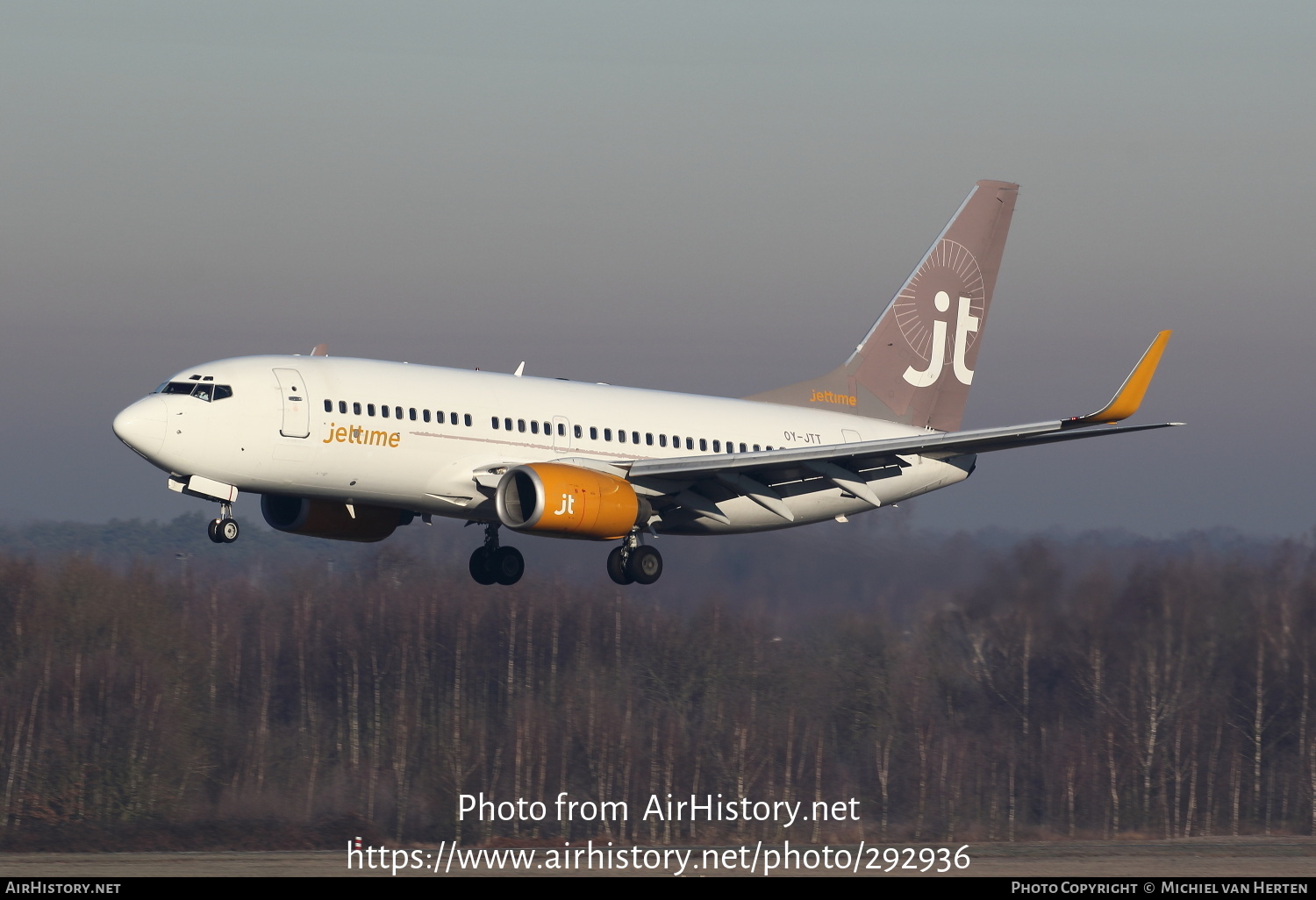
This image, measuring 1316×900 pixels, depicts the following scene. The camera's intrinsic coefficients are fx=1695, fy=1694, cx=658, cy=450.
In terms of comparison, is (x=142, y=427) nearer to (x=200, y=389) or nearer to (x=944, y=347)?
(x=200, y=389)

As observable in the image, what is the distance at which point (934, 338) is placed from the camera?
4719 centimetres

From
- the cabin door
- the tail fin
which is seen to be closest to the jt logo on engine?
the tail fin

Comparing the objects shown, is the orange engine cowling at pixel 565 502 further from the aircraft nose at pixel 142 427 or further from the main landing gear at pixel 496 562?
the aircraft nose at pixel 142 427

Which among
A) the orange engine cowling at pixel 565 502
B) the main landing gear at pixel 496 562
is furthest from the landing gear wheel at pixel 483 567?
the orange engine cowling at pixel 565 502

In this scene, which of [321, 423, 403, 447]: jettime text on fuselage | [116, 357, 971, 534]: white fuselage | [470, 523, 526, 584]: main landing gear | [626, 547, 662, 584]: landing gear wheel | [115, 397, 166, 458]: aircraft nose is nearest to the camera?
[115, 397, 166, 458]: aircraft nose

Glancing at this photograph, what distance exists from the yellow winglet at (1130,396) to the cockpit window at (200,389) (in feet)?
56.6

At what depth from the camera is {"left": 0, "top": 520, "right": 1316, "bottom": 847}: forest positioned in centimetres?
6850

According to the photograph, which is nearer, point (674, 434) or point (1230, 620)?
point (674, 434)

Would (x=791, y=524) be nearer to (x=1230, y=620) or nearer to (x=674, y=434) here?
(x=674, y=434)

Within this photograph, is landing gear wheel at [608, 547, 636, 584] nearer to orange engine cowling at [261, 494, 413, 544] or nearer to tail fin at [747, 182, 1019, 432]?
orange engine cowling at [261, 494, 413, 544]

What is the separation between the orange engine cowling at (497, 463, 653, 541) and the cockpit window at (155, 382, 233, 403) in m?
6.02

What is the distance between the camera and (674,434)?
132ft

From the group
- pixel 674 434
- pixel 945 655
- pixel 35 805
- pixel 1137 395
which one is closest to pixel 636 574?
pixel 674 434

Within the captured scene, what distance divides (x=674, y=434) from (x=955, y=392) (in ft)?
35.3
